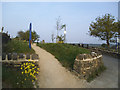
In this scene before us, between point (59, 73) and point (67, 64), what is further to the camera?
point (67, 64)

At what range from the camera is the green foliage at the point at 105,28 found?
19778mm

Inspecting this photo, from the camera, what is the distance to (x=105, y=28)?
1997cm

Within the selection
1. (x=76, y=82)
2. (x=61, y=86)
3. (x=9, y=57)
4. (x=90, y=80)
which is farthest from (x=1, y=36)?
(x=90, y=80)

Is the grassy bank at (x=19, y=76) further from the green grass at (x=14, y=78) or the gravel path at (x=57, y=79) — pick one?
the gravel path at (x=57, y=79)

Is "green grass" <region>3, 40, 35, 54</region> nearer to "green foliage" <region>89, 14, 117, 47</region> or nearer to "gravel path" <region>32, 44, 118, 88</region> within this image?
"gravel path" <region>32, 44, 118, 88</region>

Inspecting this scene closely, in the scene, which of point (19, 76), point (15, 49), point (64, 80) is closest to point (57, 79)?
point (64, 80)

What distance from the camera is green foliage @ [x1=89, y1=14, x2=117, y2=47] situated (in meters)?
19.8

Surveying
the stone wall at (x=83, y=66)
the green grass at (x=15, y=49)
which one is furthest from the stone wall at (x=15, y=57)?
the stone wall at (x=83, y=66)

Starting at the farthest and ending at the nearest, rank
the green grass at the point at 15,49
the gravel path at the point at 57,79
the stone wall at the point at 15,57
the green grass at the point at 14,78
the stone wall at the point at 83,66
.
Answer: the green grass at the point at 15,49 < the stone wall at the point at 83,66 < the stone wall at the point at 15,57 < the gravel path at the point at 57,79 < the green grass at the point at 14,78

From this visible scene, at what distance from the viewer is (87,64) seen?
590 centimetres

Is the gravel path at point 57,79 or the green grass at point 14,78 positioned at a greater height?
the green grass at point 14,78

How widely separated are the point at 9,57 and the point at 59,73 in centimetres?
313

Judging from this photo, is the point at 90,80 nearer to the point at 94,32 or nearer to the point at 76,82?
the point at 76,82

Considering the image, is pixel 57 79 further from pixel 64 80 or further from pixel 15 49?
pixel 15 49
